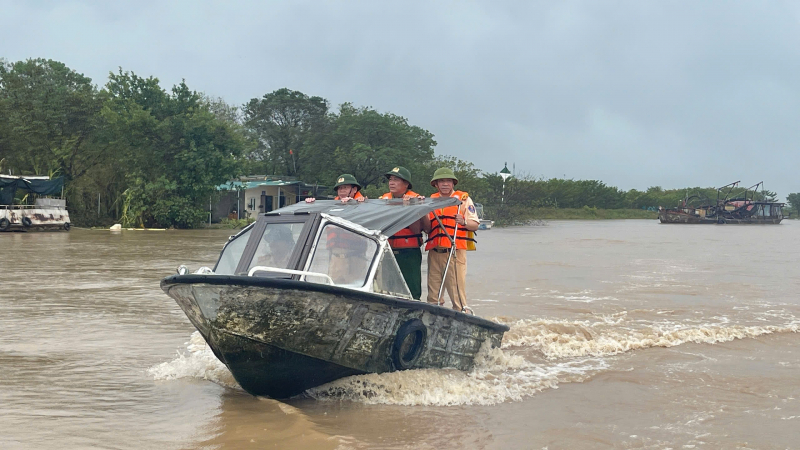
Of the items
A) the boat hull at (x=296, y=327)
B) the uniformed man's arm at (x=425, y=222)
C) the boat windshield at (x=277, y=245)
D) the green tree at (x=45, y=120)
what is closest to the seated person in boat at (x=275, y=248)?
the boat windshield at (x=277, y=245)

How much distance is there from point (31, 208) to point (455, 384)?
2686 centimetres

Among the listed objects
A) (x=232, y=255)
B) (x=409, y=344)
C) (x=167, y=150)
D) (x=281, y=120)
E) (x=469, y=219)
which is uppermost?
(x=281, y=120)

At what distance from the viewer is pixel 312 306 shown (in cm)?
502

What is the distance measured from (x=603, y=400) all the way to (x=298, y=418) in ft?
8.56

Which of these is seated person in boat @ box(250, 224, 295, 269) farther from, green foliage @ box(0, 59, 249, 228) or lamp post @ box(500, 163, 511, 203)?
lamp post @ box(500, 163, 511, 203)

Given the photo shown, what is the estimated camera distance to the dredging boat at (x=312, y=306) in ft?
16.4

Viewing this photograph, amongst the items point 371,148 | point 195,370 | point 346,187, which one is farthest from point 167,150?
point 195,370

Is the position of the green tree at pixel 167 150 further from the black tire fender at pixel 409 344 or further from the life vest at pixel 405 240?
the black tire fender at pixel 409 344

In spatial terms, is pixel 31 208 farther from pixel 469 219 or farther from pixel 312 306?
pixel 312 306

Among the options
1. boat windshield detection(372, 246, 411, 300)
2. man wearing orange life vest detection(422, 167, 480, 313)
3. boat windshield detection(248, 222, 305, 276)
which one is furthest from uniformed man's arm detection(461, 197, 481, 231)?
boat windshield detection(248, 222, 305, 276)

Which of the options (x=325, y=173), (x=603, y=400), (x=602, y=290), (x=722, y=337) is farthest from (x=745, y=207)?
(x=603, y=400)

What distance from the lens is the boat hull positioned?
495cm

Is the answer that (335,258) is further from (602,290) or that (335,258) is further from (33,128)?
(33,128)

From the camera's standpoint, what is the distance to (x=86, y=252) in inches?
713
